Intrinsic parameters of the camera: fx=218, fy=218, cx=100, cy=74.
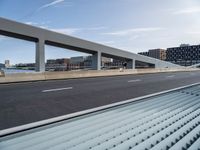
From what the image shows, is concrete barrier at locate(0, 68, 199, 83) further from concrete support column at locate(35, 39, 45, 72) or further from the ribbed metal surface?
the ribbed metal surface

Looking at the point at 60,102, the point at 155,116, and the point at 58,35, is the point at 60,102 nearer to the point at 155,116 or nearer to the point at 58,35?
the point at 155,116

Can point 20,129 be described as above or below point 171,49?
below

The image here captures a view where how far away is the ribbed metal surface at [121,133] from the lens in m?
2.95

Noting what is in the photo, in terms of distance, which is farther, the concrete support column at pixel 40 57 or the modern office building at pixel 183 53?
the modern office building at pixel 183 53

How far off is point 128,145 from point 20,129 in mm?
2172

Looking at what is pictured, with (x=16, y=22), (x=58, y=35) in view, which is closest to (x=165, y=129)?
(x=16, y=22)

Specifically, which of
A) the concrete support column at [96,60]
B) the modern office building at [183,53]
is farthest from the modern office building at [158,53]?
the concrete support column at [96,60]

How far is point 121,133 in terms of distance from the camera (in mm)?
A: 3523

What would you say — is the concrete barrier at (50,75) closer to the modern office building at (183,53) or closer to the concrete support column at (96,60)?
the concrete support column at (96,60)

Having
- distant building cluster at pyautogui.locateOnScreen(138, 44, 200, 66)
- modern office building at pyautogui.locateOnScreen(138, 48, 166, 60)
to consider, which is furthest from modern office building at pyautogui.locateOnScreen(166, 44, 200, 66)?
modern office building at pyautogui.locateOnScreen(138, 48, 166, 60)

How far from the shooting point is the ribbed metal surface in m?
2.95

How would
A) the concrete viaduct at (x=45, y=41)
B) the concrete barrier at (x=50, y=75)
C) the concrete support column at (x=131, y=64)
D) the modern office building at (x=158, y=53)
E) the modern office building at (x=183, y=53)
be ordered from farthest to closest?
the modern office building at (x=158, y=53) < the modern office building at (x=183, y=53) < the concrete support column at (x=131, y=64) < the concrete viaduct at (x=45, y=41) < the concrete barrier at (x=50, y=75)

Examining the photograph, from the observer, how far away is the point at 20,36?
28938 mm

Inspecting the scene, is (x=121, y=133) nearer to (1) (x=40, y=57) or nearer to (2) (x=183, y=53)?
(1) (x=40, y=57)
